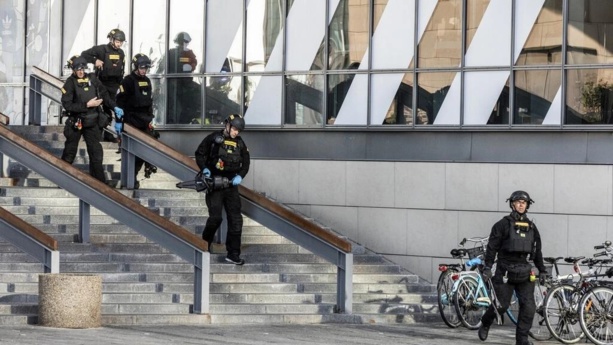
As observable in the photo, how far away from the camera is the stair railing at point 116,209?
16.5 metres

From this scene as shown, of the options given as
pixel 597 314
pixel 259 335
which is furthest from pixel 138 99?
pixel 597 314

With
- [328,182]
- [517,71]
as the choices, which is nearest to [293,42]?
[328,182]

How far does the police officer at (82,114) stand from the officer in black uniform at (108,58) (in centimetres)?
138

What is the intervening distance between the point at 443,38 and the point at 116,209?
5947 mm

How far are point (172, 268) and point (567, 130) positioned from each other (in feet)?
18.8

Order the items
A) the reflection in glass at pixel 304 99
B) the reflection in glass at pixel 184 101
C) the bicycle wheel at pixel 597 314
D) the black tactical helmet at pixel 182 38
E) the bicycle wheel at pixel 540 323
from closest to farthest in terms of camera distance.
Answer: the bicycle wheel at pixel 597 314 < the bicycle wheel at pixel 540 323 < the reflection in glass at pixel 304 99 < the reflection in glass at pixel 184 101 < the black tactical helmet at pixel 182 38

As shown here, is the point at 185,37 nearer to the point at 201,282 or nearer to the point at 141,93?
the point at 141,93

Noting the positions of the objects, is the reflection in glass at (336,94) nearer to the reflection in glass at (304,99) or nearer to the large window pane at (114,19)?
the reflection in glass at (304,99)

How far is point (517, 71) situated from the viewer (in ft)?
66.0

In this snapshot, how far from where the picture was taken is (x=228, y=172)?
61.5ft

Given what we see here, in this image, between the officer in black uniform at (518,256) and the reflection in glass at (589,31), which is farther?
the reflection in glass at (589,31)

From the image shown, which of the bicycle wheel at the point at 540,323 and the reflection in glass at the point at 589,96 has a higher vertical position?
the reflection in glass at the point at 589,96

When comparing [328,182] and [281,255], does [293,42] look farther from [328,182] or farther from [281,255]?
[281,255]

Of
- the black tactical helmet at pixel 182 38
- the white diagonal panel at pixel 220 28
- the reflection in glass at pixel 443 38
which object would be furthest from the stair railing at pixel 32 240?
the black tactical helmet at pixel 182 38
